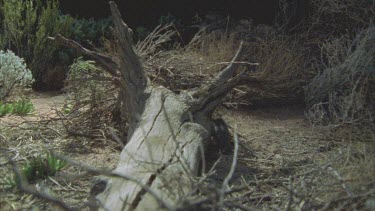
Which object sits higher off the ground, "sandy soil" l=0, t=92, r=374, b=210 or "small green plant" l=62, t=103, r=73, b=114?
"small green plant" l=62, t=103, r=73, b=114

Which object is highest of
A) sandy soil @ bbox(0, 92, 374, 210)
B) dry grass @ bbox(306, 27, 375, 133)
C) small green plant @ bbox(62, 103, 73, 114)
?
dry grass @ bbox(306, 27, 375, 133)

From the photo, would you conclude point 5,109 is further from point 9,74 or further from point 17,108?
point 9,74

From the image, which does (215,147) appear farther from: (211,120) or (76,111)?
(76,111)

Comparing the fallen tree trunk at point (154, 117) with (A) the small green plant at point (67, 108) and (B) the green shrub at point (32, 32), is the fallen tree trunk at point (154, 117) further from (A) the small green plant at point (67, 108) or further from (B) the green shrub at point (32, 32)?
(B) the green shrub at point (32, 32)

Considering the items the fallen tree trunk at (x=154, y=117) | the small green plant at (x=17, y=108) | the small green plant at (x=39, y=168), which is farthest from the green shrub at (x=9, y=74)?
the small green plant at (x=39, y=168)

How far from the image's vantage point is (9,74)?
7059 mm

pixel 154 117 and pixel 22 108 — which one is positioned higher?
pixel 154 117

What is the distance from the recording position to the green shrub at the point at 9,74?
7.04m

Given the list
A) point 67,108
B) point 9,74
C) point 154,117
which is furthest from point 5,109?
point 154,117

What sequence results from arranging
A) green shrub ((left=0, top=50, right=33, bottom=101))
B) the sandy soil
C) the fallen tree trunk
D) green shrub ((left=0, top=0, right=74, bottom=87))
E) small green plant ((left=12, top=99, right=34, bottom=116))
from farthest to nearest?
1. green shrub ((left=0, top=0, right=74, bottom=87))
2. green shrub ((left=0, top=50, right=33, bottom=101))
3. small green plant ((left=12, top=99, right=34, bottom=116))
4. the sandy soil
5. the fallen tree trunk

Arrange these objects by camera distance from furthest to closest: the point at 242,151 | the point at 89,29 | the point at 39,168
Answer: the point at 89,29
the point at 242,151
the point at 39,168

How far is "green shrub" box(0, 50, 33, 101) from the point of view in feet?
23.1

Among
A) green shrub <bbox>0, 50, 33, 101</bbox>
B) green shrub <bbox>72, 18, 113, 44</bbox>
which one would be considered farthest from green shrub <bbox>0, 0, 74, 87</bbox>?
green shrub <bbox>0, 50, 33, 101</bbox>

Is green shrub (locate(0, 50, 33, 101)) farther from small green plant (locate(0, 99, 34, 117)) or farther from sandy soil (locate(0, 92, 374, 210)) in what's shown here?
small green plant (locate(0, 99, 34, 117))
